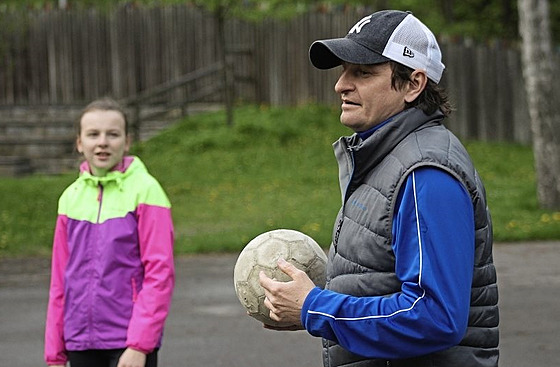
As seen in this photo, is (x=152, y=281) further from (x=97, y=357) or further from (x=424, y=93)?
(x=424, y=93)

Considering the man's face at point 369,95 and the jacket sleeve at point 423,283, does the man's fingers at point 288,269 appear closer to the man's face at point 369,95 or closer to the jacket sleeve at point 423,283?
the jacket sleeve at point 423,283

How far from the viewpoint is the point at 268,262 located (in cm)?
387

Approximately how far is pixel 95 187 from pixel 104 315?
616mm

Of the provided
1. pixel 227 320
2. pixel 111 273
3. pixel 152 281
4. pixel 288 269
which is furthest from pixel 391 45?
pixel 227 320

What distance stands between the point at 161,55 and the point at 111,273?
72.4 ft

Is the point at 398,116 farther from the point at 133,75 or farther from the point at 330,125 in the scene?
the point at 133,75

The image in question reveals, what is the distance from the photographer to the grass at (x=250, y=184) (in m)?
15.0

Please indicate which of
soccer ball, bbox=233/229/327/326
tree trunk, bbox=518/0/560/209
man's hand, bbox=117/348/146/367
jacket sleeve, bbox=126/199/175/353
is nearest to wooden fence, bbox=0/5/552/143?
tree trunk, bbox=518/0/560/209

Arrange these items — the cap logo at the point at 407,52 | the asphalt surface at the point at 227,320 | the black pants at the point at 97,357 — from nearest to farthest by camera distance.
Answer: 1. the cap logo at the point at 407,52
2. the black pants at the point at 97,357
3. the asphalt surface at the point at 227,320

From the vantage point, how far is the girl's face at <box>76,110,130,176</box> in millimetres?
5254

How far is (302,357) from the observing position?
870cm

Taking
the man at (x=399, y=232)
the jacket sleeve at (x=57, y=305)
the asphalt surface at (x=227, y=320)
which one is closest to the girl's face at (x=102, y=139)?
the jacket sleeve at (x=57, y=305)

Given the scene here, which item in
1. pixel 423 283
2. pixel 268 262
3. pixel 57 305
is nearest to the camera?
pixel 423 283

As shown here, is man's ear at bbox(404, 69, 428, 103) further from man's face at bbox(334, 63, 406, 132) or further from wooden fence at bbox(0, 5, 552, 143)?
wooden fence at bbox(0, 5, 552, 143)
